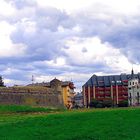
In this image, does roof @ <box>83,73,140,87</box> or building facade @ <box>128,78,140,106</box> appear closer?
building facade @ <box>128,78,140,106</box>

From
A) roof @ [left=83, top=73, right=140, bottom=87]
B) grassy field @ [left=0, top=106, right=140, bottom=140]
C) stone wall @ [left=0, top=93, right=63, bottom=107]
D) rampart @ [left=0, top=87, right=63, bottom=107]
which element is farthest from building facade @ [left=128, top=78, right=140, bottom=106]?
grassy field @ [left=0, top=106, right=140, bottom=140]

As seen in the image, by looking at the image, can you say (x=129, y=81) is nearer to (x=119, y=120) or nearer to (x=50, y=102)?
(x=50, y=102)

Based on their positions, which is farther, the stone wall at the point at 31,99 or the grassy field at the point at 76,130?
the stone wall at the point at 31,99

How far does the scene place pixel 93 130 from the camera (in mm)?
23703

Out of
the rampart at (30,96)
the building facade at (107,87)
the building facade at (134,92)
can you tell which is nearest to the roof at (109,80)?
the building facade at (107,87)

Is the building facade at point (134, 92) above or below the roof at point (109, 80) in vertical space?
below

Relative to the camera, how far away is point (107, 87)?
168 metres

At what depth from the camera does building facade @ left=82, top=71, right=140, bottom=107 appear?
16400cm

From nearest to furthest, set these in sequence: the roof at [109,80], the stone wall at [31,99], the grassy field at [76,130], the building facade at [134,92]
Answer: the grassy field at [76,130] < the stone wall at [31,99] < the building facade at [134,92] < the roof at [109,80]

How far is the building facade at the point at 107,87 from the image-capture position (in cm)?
16400

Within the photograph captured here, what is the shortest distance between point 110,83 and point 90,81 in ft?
24.6

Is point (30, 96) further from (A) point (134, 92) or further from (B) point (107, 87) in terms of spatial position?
(B) point (107, 87)

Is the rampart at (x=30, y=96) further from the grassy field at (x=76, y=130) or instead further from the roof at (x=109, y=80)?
the roof at (x=109, y=80)

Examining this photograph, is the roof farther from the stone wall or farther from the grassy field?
the grassy field
